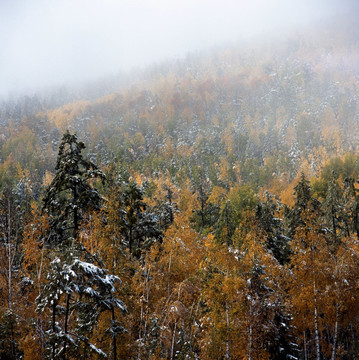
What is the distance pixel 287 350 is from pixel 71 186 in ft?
48.7

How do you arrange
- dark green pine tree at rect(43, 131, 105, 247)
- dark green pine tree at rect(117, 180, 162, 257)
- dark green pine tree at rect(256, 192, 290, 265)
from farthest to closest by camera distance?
dark green pine tree at rect(256, 192, 290, 265) → dark green pine tree at rect(117, 180, 162, 257) → dark green pine tree at rect(43, 131, 105, 247)

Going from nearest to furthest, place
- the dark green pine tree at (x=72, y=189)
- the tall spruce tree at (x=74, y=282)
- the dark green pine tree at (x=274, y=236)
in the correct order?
1. the tall spruce tree at (x=74, y=282)
2. the dark green pine tree at (x=72, y=189)
3. the dark green pine tree at (x=274, y=236)

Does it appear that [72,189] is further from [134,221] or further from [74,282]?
[134,221]

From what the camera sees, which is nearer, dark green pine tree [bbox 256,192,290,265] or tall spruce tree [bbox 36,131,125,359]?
tall spruce tree [bbox 36,131,125,359]

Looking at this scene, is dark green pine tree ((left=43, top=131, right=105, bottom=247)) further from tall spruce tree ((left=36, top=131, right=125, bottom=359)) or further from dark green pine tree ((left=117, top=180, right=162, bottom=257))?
dark green pine tree ((left=117, top=180, right=162, bottom=257))

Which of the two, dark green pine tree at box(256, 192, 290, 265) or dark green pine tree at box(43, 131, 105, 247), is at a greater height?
dark green pine tree at box(43, 131, 105, 247)

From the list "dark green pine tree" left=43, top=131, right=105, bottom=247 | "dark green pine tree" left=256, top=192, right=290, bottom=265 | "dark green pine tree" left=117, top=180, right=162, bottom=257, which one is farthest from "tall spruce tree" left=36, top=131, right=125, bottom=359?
"dark green pine tree" left=256, top=192, right=290, bottom=265

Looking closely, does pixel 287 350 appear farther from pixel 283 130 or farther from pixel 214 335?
pixel 283 130

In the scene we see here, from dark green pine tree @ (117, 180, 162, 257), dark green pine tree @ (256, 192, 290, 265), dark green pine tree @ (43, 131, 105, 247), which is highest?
dark green pine tree @ (43, 131, 105, 247)

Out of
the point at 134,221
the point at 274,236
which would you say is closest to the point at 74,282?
the point at 134,221

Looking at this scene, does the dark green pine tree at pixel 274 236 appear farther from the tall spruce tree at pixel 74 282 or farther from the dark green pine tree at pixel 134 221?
the tall spruce tree at pixel 74 282

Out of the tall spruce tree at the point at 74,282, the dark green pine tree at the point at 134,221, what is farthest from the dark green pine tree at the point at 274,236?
the tall spruce tree at the point at 74,282

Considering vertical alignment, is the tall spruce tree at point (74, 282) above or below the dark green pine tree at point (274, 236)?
above

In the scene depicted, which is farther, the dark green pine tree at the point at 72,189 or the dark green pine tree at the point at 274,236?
the dark green pine tree at the point at 274,236
